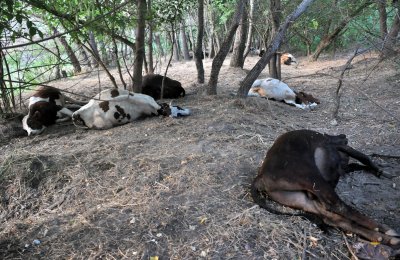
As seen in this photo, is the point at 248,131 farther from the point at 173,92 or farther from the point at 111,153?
the point at 173,92

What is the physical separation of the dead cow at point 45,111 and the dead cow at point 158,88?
4.96 feet

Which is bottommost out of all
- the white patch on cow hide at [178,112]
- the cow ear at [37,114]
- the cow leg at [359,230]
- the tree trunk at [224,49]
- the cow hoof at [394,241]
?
the cow hoof at [394,241]

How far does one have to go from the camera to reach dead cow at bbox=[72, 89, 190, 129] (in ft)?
16.9

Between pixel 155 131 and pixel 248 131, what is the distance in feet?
4.15

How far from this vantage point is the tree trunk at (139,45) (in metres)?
5.38

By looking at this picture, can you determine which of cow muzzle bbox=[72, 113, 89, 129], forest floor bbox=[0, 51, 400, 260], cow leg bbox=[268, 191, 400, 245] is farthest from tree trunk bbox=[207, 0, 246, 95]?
cow leg bbox=[268, 191, 400, 245]

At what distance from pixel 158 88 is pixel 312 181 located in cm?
477

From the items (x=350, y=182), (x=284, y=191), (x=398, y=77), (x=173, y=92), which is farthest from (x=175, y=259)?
(x=398, y=77)

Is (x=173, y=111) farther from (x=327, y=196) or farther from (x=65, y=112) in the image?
(x=327, y=196)

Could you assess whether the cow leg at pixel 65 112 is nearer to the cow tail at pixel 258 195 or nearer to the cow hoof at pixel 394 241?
the cow tail at pixel 258 195

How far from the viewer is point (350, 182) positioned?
3348mm

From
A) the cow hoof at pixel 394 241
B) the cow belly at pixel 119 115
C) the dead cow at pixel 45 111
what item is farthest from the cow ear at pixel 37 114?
the cow hoof at pixel 394 241

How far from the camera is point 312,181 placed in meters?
2.68

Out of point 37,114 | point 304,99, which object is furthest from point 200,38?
point 37,114
